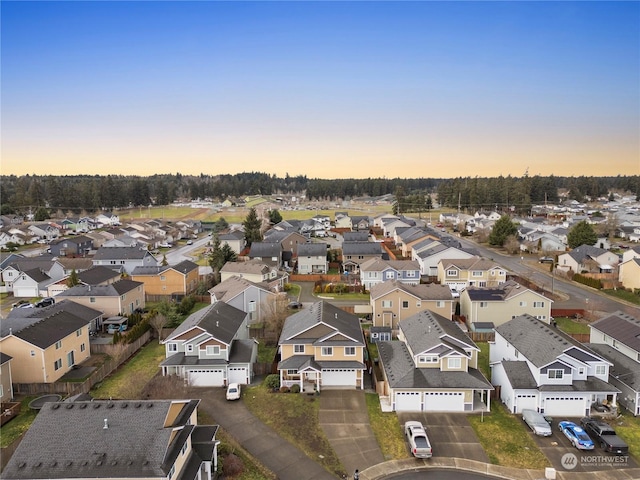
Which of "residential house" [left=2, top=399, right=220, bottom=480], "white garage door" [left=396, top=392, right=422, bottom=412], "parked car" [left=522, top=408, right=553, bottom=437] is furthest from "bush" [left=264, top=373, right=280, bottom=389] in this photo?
"parked car" [left=522, top=408, right=553, bottom=437]

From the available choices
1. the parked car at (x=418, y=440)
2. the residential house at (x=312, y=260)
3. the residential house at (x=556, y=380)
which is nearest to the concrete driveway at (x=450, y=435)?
the parked car at (x=418, y=440)

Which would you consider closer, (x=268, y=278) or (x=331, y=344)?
(x=331, y=344)

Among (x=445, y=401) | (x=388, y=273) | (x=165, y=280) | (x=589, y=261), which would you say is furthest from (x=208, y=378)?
(x=589, y=261)

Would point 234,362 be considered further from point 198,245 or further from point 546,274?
point 198,245

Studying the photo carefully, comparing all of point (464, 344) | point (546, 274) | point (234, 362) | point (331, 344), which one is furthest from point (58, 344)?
point (546, 274)

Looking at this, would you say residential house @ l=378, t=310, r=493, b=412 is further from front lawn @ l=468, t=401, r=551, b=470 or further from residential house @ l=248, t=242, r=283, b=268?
residential house @ l=248, t=242, r=283, b=268

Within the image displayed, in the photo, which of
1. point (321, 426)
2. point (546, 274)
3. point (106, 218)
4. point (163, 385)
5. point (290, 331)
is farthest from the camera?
point (106, 218)
